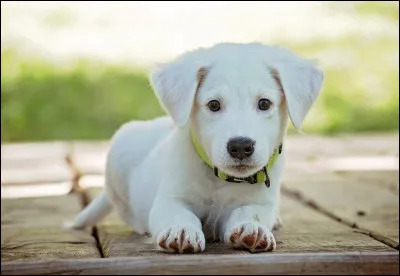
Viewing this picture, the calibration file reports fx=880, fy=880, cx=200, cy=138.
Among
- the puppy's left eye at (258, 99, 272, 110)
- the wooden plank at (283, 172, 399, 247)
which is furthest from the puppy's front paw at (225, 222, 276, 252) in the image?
the wooden plank at (283, 172, 399, 247)

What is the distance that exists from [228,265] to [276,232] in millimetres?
1161

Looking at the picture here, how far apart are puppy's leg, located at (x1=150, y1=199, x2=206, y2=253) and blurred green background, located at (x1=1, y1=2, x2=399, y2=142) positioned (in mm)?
6243

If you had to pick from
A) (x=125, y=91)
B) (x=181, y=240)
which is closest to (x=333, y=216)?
(x=181, y=240)

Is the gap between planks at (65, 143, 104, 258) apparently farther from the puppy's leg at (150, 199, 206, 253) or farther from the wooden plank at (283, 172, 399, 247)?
the wooden plank at (283, 172, 399, 247)

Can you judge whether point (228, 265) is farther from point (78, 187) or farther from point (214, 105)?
point (78, 187)

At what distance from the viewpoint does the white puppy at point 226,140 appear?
3.27 metres

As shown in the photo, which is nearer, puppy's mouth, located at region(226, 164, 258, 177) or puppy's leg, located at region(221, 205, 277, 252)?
puppy's leg, located at region(221, 205, 277, 252)

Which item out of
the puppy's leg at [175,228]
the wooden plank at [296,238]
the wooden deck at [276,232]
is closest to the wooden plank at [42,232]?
the wooden deck at [276,232]

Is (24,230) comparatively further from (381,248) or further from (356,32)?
(356,32)

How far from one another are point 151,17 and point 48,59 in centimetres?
208

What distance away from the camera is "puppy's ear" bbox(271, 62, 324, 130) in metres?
3.54

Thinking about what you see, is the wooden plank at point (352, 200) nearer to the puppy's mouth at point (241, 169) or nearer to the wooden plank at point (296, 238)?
the wooden plank at point (296, 238)

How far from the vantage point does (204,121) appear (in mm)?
3467

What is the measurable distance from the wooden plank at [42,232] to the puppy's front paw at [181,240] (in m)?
0.39
